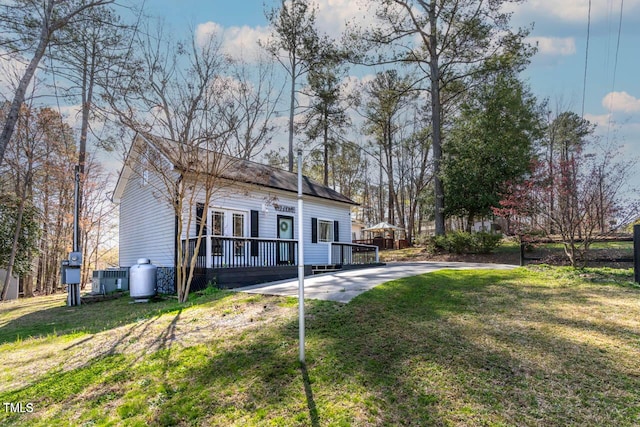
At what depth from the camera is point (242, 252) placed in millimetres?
10180

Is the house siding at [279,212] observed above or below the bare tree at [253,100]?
below

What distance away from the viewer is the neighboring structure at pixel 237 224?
29.0 ft

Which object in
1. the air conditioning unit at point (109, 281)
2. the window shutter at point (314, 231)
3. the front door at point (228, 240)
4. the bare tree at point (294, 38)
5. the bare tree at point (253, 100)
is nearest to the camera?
the front door at point (228, 240)

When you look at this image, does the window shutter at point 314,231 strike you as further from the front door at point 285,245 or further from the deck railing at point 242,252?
the deck railing at point 242,252

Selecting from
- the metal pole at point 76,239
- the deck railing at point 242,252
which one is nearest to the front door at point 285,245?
the deck railing at point 242,252

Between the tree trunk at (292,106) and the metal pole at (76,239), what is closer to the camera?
the metal pole at (76,239)

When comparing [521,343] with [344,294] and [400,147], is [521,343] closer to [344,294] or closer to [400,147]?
[344,294]

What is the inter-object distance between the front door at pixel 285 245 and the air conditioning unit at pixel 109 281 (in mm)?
5271

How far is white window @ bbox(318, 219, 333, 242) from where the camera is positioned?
1404 cm

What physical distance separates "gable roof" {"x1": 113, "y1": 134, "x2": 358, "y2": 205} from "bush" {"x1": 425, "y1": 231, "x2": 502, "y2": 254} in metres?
5.01

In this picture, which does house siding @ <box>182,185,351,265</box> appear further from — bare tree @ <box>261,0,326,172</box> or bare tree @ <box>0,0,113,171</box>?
bare tree @ <box>261,0,326,172</box>

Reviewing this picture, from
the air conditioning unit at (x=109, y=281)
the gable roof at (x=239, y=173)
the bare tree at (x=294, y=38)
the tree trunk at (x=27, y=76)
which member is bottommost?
the air conditioning unit at (x=109, y=281)

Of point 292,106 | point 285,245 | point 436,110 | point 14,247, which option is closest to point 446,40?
point 436,110

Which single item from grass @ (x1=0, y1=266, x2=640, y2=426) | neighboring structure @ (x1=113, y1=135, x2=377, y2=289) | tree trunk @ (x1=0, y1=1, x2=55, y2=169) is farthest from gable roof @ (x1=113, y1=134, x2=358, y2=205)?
grass @ (x1=0, y1=266, x2=640, y2=426)
